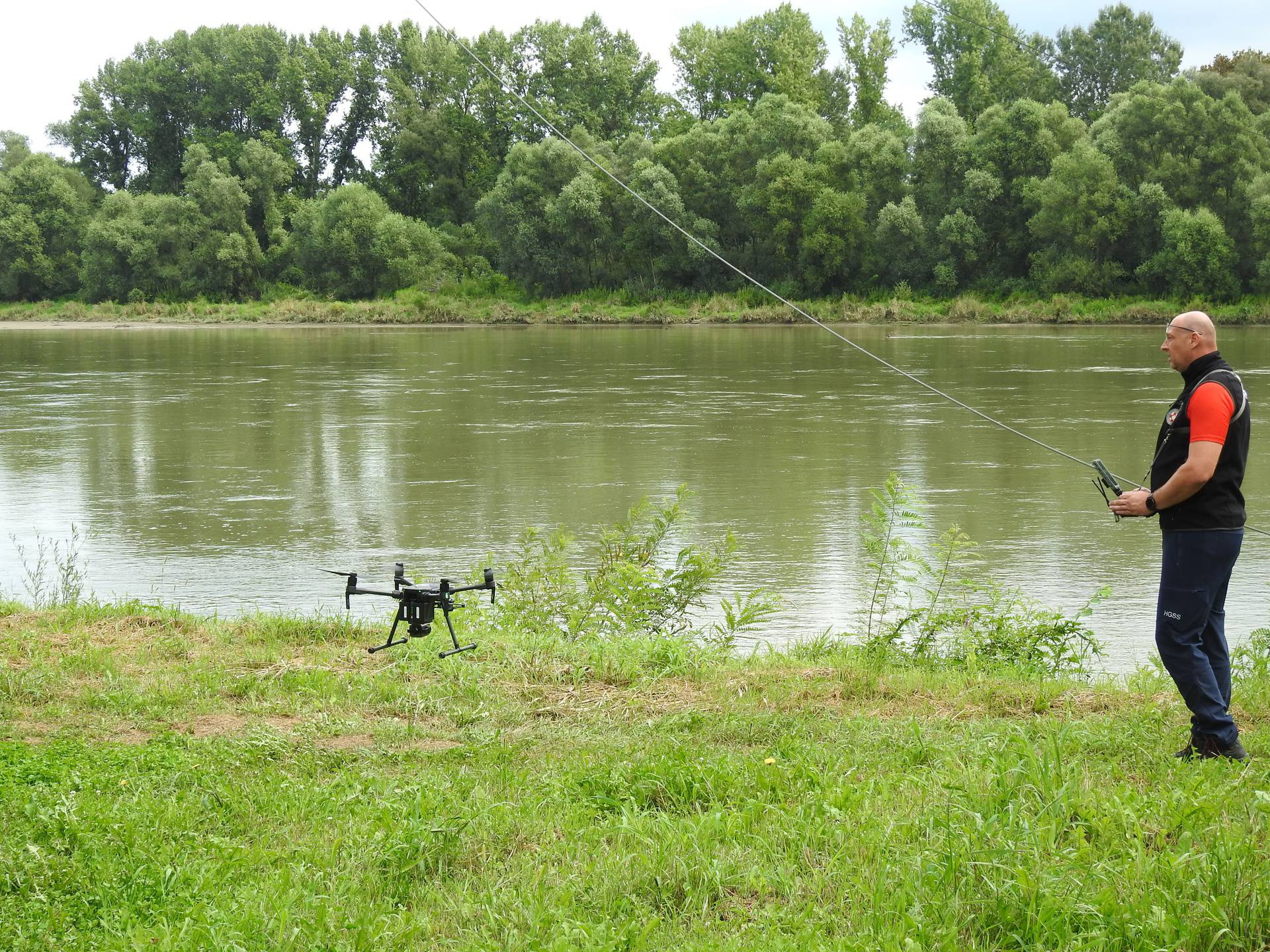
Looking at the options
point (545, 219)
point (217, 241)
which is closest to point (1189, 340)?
point (545, 219)

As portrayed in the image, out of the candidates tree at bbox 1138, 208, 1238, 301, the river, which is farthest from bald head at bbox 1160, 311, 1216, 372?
tree at bbox 1138, 208, 1238, 301

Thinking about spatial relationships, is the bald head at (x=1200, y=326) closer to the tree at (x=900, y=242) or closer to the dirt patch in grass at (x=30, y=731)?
the dirt patch in grass at (x=30, y=731)

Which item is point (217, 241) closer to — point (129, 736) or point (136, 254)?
point (136, 254)

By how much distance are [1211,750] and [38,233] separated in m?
90.5

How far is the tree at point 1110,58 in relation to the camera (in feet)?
254

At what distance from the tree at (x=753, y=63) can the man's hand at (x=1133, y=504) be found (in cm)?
7584

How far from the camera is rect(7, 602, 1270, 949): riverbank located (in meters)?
4.13

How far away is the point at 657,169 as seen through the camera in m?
68.5

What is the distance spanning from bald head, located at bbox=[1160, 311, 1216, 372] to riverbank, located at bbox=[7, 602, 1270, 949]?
175cm

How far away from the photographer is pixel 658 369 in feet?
125

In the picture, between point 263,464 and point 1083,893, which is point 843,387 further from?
point 1083,893

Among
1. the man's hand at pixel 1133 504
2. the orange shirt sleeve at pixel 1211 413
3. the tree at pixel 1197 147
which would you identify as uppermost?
the tree at pixel 1197 147

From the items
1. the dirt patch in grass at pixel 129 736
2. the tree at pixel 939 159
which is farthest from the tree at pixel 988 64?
the dirt patch in grass at pixel 129 736

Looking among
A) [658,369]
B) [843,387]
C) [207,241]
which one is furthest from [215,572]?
[207,241]
